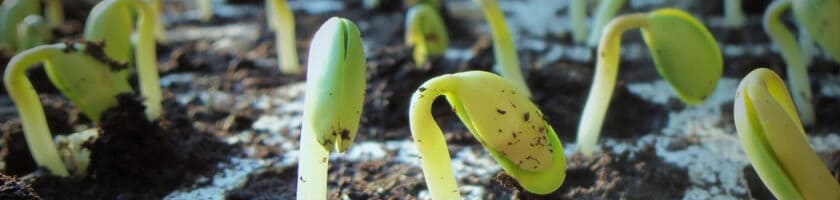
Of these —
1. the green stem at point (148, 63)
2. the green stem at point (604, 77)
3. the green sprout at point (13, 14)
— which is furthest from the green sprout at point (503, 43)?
the green sprout at point (13, 14)

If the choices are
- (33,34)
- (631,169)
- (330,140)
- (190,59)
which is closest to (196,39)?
(190,59)

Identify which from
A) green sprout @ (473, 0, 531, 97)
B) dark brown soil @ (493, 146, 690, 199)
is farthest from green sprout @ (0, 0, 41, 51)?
dark brown soil @ (493, 146, 690, 199)

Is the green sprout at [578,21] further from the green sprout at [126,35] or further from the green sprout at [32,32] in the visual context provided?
the green sprout at [32,32]

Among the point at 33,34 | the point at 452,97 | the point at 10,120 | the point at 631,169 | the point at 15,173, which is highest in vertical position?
the point at 33,34

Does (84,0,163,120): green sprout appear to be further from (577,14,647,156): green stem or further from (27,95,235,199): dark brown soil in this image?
(577,14,647,156): green stem

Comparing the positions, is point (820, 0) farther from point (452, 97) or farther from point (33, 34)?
point (33, 34)

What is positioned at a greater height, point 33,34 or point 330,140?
point 33,34

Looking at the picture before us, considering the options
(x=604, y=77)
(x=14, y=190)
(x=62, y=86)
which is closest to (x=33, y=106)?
(x=62, y=86)
